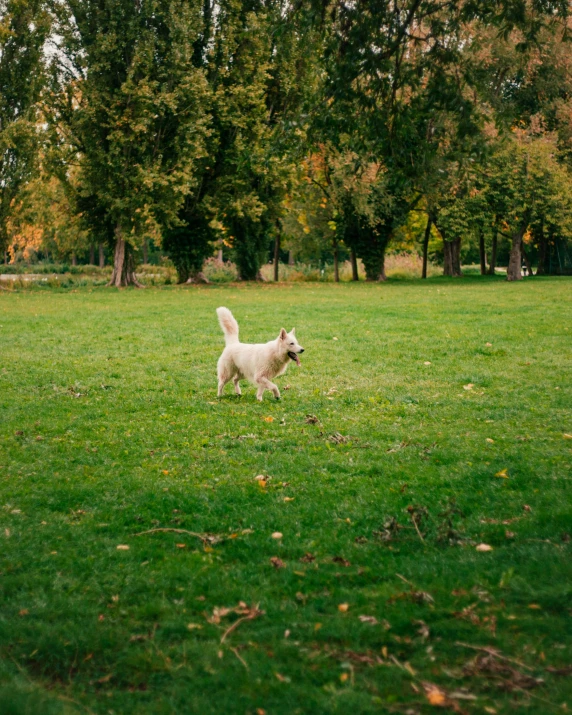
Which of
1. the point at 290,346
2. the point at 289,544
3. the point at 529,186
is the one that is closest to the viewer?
the point at 289,544

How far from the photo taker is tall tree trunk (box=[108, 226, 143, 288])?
39.8m

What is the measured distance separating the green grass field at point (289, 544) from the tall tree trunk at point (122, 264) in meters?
28.1

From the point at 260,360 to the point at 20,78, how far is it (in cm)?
3310

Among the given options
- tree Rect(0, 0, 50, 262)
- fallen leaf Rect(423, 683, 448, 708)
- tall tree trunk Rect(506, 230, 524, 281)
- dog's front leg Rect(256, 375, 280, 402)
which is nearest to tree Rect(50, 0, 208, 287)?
tree Rect(0, 0, 50, 262)

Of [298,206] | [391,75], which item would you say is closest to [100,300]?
[298,206]

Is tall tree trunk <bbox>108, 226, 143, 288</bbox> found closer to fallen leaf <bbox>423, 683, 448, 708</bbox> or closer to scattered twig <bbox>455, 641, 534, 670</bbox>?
scattered twig <bbox>455, 641, 534, 670</bbox>

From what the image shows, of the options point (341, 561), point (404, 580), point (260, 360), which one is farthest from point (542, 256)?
point (404, 580)

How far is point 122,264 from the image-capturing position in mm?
40844

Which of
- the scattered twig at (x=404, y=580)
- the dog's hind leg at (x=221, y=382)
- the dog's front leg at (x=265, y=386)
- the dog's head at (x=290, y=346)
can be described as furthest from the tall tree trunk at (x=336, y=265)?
the scattered twig at (x=404, y=580)

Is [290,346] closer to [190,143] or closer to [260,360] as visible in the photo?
[260,360]

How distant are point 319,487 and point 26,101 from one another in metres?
36.8

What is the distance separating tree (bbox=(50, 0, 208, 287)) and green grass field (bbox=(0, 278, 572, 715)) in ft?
85.3

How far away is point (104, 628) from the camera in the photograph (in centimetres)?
438

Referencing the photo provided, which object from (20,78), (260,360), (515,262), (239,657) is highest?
(20,78)
